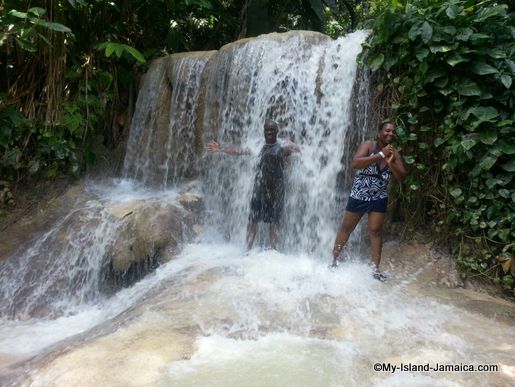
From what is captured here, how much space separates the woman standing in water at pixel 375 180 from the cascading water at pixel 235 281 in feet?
1.34

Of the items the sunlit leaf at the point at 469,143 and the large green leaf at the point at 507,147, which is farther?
the sunlit leaf at the point at 469,143

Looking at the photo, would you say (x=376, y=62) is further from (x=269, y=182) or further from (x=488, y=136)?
(x=269, y=182)

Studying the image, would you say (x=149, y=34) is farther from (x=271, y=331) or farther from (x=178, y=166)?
(x=271, y=331)

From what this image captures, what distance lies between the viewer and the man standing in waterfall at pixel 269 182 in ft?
15.3

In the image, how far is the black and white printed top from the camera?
159 inches

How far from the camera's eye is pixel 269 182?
4.73 m

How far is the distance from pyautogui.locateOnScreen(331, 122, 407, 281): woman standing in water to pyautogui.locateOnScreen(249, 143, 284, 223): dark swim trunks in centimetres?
81

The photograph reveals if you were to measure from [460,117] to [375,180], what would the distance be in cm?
105

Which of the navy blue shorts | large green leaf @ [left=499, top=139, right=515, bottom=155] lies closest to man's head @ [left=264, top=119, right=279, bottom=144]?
the navy blue shorts

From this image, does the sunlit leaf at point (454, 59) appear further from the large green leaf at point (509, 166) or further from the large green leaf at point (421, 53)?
the large green leaf at point (509, 166)

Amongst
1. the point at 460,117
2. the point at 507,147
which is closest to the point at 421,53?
the point at 460,117

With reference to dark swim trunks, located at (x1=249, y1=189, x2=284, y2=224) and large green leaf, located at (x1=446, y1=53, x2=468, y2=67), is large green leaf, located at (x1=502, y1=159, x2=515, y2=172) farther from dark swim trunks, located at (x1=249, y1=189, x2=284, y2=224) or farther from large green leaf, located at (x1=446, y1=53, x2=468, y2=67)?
dark swim trunks, located at (x1=249, y1=189, x2=284, y2=224)

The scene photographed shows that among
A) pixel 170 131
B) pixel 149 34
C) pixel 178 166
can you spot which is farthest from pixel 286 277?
pixel 149 34

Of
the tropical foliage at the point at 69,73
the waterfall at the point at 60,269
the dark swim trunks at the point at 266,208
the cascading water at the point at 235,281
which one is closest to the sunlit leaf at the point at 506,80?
the cascading water at the point at 235,281
